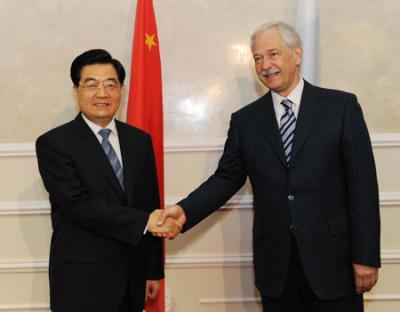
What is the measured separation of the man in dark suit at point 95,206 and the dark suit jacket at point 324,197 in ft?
1.80

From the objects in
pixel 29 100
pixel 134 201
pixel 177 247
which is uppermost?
pixel 29 100

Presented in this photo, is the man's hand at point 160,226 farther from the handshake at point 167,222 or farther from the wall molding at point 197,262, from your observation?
the wall molding at point 197,262

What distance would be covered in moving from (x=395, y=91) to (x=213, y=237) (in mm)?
1488

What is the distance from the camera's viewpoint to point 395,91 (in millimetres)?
2906

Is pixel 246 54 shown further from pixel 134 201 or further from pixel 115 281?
pixel 115 281

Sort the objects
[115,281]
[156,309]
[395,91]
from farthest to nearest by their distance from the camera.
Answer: [395,91]
[156,309]
[115,281]

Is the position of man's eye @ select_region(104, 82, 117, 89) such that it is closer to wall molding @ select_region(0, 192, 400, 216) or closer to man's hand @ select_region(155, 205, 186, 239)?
man's hand @ select_region(155, 205, 186, 239)

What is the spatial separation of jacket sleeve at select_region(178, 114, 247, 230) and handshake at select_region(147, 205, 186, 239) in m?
0.05

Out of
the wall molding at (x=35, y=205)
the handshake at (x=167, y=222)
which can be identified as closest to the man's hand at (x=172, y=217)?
the handshake at (x=167, y=222)

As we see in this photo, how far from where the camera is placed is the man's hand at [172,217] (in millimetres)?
2125

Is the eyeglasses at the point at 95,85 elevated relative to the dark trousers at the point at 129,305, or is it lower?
elevated

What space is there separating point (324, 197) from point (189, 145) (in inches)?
46.5

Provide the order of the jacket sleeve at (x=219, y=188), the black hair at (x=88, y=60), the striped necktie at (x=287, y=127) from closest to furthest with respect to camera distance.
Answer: the striped necktie at (x=287, y=127), the black hair at (x=88, y=60), the jacket sleeve at (x=219, y=188)

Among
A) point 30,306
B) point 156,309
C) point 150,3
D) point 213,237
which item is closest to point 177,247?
point 213,237
